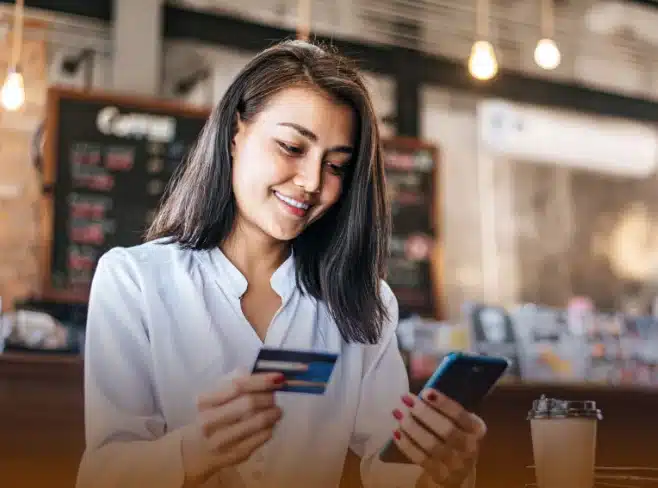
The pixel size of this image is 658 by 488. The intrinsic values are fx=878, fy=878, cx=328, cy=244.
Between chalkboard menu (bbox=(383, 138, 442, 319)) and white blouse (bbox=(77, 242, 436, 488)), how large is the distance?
7.91ft

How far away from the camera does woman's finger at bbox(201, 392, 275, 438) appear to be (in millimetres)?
948

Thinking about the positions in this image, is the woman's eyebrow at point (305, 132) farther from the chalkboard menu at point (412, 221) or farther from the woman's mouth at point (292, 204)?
the chalkboard menu at point (412, 221)

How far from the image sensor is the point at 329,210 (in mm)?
1281

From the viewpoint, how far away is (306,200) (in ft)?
3.94

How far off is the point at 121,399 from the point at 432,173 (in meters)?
2.92

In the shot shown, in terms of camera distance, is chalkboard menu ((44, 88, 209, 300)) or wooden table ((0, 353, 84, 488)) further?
chalkboard menu ((44, 88, 209, 300))

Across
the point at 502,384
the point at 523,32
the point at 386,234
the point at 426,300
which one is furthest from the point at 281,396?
the point at 523,32

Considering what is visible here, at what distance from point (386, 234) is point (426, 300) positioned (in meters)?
2.45

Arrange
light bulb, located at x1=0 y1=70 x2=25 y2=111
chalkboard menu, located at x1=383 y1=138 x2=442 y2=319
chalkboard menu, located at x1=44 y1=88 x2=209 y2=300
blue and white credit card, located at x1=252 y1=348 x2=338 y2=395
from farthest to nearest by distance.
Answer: chalkboard menu, located at x1=383 y1=138 x2=442 y2=319 < chalkboard menu, located at x1=44 y1=88 x2=209 y2=300 < light bulb, located at x1=0 y1=70 x2=25 y2=111 < blue and white credit card, located at x1=252 y1=348 x2=338 y2=395

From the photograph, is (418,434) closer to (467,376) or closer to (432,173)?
(467,376)

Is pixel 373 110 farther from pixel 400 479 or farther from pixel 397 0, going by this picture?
pixel 397 0

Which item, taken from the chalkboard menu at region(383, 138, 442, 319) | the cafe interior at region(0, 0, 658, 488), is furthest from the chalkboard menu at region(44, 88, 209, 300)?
the chalkboard menu at region(383, 138, 442, 319)

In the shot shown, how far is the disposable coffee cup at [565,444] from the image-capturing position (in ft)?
3.55

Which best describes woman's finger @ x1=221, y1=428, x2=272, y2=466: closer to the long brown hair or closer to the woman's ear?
the long brown hair
